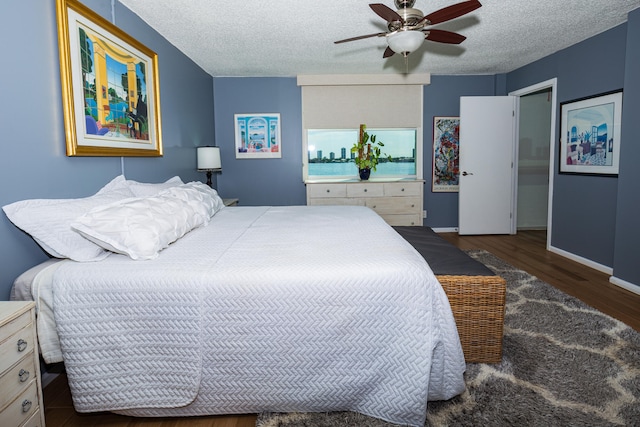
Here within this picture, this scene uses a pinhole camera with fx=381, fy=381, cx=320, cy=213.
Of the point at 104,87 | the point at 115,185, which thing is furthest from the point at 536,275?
the point at 104,87

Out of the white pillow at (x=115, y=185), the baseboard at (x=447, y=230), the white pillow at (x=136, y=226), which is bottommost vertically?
the baseboard at (x=447, y=230)

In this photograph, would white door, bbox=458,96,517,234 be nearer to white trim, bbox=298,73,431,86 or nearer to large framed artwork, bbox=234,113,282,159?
white trim, bbox=298,73,431,86

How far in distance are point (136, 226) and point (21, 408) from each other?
2.78 ft

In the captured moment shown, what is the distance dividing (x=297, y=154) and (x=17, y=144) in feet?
13.2

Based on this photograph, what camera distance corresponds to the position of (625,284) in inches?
133

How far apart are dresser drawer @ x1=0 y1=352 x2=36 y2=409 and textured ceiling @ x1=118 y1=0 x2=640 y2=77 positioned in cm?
266

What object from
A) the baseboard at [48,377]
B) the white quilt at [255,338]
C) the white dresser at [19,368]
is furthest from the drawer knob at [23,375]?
the baseboard at [48,377]

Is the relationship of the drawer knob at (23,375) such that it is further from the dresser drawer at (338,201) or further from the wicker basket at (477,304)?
the dresser drawer at (338,201)

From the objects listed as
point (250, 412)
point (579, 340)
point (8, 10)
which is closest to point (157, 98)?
point (8, 10)

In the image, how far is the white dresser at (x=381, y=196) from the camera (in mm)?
5223

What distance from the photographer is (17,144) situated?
1.87 m

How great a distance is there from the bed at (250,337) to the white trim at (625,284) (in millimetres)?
2560

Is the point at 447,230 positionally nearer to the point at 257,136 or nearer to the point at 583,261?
the point at 583,261

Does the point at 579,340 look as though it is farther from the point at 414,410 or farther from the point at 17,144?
the point at 17,144
